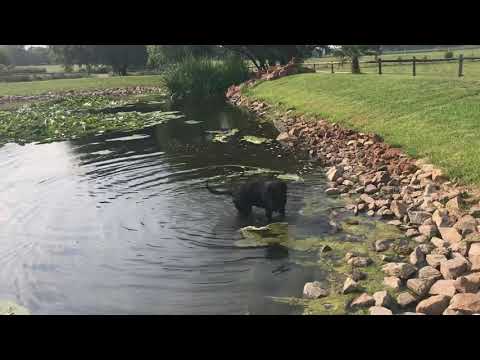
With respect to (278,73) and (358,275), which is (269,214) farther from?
(278,73)

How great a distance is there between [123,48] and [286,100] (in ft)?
223

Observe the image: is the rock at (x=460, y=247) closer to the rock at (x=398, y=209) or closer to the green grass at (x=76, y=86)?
the rock at (x=398, y=209)

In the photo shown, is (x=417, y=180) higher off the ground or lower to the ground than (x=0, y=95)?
lower

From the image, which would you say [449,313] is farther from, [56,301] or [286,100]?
[286,100]

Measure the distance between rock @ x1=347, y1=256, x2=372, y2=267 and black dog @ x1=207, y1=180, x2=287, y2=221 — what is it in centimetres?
237

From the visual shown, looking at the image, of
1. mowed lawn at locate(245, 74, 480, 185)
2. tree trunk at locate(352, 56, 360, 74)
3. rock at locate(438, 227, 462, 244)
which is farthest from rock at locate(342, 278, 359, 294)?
tree trunk at locate(352, 56, 360, 74)

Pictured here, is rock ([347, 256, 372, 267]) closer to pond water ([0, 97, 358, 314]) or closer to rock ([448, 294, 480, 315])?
pond water ([0, 97, 358, 314])

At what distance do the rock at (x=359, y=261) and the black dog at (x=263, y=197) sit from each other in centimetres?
237

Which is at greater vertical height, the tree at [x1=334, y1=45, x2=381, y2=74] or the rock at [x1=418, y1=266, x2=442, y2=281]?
the tree at [x1=334, y1=45, x2=381, y2=74]

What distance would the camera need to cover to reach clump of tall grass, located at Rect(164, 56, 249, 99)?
3972 cm

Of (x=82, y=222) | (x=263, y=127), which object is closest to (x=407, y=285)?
(x=82, y=222)

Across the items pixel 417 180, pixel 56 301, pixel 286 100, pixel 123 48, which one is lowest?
pixel 56 301

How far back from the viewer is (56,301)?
634 centimetres

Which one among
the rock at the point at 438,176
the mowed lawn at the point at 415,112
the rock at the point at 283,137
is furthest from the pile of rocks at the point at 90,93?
the rock at the point at 438,176
